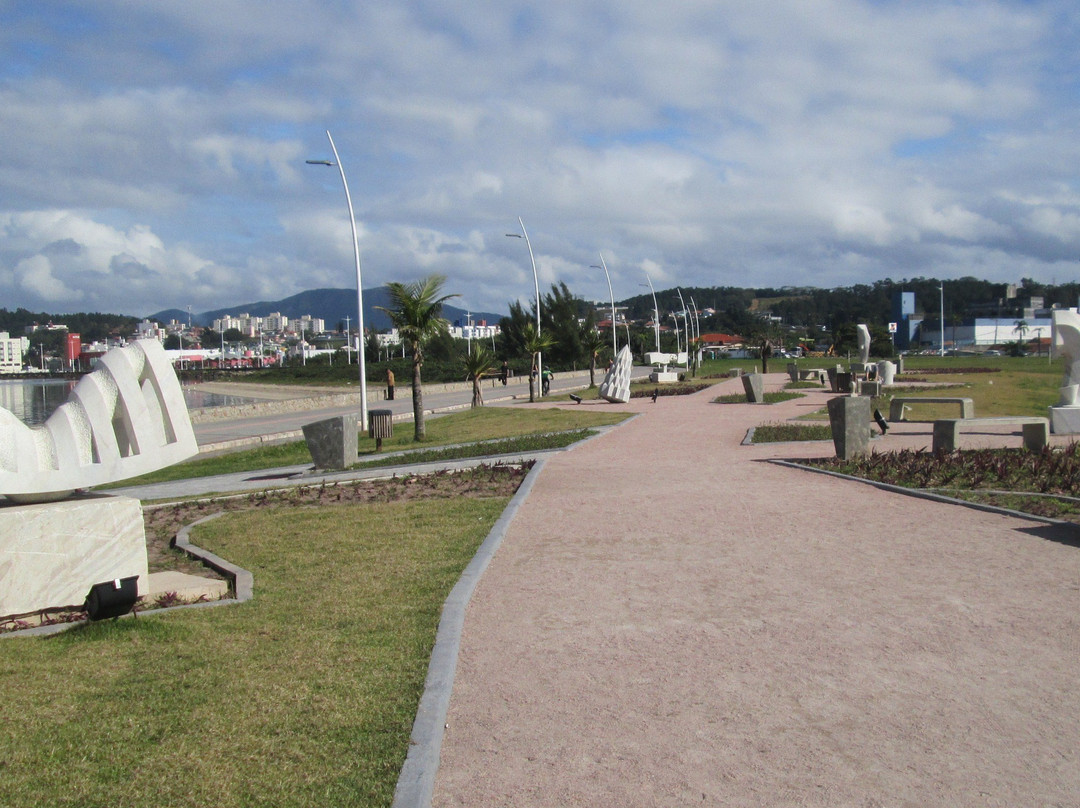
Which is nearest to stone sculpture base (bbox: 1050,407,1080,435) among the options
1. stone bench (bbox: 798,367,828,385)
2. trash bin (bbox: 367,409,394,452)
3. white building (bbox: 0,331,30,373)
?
trash bin (bbox: 367,409,394,452)

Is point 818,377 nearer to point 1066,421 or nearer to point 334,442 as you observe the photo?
point 1066,421

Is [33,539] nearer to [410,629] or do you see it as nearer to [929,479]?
[410,629]

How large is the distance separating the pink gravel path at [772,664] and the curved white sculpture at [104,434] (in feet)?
9.03

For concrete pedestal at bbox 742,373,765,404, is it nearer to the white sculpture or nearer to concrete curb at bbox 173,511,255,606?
the white sculpture

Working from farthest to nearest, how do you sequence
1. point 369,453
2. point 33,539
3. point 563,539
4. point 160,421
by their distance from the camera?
A: point 369,453, point 563,539, point 160,421, point 33,539

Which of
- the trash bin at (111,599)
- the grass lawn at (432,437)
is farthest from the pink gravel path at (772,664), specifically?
the grass lawn at (432,437)

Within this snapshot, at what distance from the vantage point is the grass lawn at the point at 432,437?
1784cm

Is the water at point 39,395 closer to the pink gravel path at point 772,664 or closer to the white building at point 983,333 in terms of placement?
the pink gravel path at point 772,664

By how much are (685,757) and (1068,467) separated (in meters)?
9.10

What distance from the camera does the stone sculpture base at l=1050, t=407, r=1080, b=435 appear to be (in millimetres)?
15305

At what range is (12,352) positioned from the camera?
542ft

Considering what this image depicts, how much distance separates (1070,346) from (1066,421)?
1389 millimetres

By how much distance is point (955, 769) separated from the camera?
368 cm

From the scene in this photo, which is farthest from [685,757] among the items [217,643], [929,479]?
[929,479]
